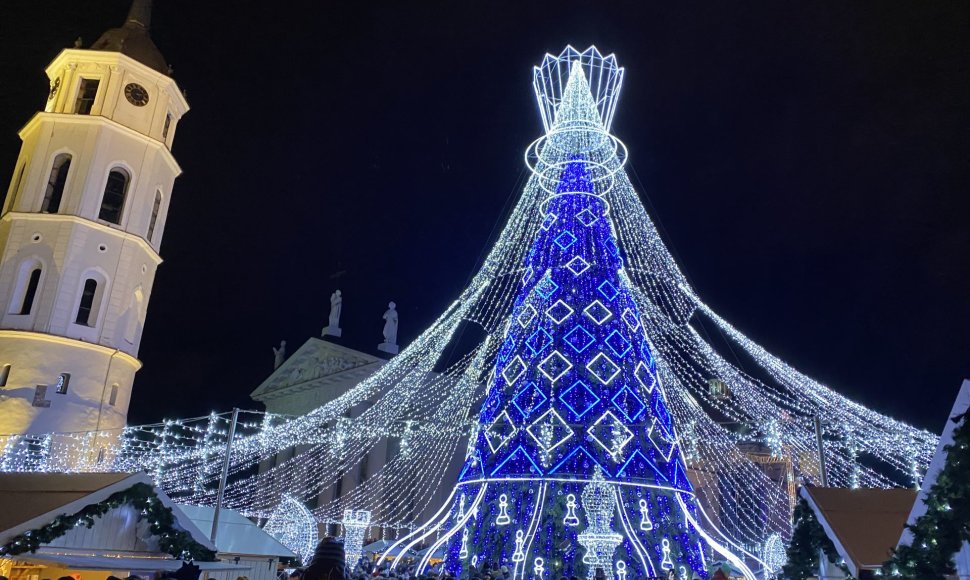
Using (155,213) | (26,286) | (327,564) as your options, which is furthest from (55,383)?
(327,564)

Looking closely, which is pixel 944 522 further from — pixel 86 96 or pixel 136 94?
pixel 86 96

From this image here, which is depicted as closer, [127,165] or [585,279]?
[585,279]

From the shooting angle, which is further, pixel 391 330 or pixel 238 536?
pixel 391 330

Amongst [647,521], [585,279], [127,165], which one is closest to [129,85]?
[127,165]

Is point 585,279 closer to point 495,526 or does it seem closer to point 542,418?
point 542,418

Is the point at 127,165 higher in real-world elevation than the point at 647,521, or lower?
higher

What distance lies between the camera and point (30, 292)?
24.8 meters

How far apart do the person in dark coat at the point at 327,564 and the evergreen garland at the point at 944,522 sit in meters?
4.92

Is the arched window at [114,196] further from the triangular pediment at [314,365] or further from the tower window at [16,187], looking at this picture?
the triangular pediment at [314,365]

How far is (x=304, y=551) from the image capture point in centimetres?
1922

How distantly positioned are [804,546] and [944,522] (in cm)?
257

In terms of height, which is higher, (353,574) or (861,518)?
(861,518)

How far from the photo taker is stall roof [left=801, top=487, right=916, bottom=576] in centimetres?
741

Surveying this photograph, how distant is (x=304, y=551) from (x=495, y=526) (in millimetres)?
7669
